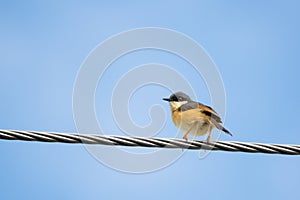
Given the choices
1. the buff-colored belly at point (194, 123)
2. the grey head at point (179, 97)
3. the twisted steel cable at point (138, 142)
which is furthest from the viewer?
the grey head at point (179, 97)

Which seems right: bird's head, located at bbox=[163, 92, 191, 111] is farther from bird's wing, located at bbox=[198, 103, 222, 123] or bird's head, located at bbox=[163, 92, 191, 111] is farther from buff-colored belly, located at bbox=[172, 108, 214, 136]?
bird's wing, located at bbox=[198, 103, 222, 123]

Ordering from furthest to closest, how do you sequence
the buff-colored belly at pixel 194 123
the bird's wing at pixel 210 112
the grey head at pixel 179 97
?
1. the grey head at pixel 179 97
2. the buff-colored belly at pixel 194 123
3. the bird's wing at pixel 210 112

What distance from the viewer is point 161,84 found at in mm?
9891

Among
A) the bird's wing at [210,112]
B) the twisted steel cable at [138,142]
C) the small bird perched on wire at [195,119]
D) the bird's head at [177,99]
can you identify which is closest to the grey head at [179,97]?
the bird's head at [177,99]

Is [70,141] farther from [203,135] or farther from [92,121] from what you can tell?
[203,135]

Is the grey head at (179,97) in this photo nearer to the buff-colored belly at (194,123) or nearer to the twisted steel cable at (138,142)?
the buff-colored belly at (194,123)

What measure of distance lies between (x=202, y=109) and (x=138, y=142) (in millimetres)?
3394

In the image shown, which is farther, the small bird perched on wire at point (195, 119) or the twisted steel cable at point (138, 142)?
the small bird perched on wire at point (195, 119)

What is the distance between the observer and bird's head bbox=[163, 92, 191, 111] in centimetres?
962

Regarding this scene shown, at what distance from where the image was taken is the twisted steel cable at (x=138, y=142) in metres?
5.49

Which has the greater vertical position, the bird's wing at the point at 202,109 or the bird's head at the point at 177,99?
the bird's head at the point at 177,99

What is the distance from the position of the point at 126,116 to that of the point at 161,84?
1.53 m

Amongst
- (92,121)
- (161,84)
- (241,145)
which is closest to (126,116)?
(92,121)

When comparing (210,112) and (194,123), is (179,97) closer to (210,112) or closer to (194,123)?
(194,123)
